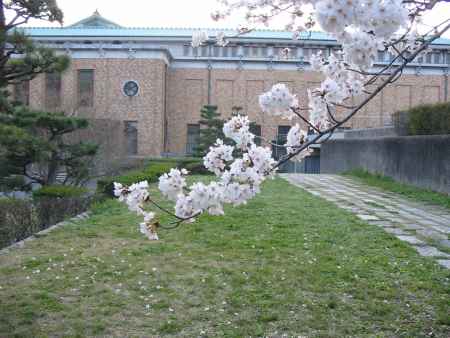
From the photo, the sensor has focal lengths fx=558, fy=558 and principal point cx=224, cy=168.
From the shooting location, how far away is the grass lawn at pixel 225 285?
3.59 meters

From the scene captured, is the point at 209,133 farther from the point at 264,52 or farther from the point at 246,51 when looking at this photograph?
the point at 264,52

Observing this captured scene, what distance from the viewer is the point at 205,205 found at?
2.75 meters

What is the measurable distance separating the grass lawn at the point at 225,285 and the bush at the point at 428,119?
4.99m

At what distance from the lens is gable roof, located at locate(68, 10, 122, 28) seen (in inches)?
1394

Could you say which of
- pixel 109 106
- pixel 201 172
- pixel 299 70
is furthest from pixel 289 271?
pixel 299 70

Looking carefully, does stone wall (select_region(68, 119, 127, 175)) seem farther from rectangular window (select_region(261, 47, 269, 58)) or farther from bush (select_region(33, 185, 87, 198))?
rectangular window (select_region(261, 47, 269, 58))

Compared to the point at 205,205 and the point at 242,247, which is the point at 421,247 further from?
the point at 205,205

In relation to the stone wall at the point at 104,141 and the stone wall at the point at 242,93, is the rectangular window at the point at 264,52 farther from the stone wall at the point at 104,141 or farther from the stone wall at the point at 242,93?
the stone wall at the point at 104,141

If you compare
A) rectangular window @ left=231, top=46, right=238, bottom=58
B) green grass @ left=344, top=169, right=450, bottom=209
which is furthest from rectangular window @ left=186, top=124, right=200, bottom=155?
green grass @ left=344, top=169, right=450, bottom=209

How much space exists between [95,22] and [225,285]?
34097mm

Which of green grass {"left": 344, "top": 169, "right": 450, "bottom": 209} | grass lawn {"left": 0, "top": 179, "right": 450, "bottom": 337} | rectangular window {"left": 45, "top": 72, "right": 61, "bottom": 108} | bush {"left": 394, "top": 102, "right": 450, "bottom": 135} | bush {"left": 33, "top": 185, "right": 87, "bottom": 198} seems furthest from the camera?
rectangular window {"left": 45, "top": 72, "right": 61, "bottom": 108}

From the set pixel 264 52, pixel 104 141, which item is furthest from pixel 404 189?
pixel 264 52

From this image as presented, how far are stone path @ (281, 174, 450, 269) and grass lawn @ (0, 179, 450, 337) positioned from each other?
0.26 m

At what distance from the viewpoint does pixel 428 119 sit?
11.4 meters
